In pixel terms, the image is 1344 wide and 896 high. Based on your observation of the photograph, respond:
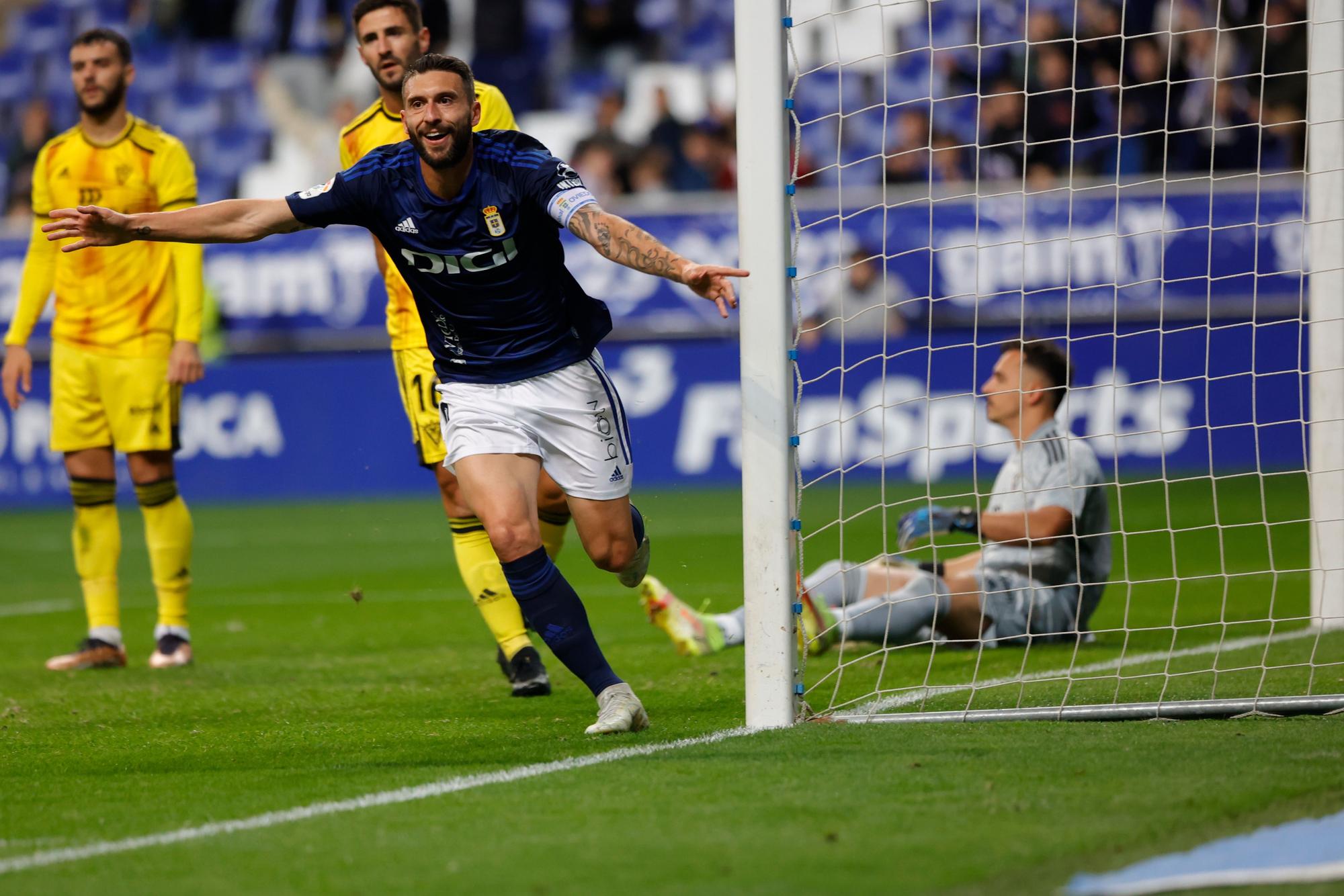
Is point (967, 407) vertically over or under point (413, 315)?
under

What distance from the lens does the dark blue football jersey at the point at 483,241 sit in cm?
489

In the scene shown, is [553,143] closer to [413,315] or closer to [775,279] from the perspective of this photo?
[413,315]

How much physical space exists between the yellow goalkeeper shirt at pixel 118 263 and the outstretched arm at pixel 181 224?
2.35 metres

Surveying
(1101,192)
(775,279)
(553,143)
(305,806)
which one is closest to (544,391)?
(775,279)

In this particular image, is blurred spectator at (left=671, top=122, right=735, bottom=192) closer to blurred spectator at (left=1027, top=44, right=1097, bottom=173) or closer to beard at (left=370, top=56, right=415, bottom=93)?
blurred spectator at (left=1027, top=44, right=1097, bottom=173)

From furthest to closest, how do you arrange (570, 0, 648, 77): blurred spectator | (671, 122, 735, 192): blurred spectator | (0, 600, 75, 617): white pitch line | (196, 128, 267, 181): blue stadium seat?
(570, 0, 648, 77): blurred spectator → (196, 128, 267, 181): blue stadium seat → (671, 122, 735, 192): blurred spectator → (0, 600, 75, 617): white pitch line

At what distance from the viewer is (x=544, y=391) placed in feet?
16.8

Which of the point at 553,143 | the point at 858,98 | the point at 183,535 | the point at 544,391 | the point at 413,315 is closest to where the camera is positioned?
the point at 544,391

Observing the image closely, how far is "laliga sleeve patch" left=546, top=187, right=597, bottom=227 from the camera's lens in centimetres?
471

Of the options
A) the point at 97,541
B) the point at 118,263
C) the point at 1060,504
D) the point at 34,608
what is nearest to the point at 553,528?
the point at 1060,504

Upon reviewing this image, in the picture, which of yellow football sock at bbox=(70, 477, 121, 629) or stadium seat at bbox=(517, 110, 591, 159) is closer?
yellow football sock at bbox=(70, 477, 121, 629)

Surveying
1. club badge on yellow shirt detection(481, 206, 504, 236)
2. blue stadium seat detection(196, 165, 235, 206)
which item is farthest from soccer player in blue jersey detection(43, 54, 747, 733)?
blue stadium seat detection(196, 165, 235, 206)

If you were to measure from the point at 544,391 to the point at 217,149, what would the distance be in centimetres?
1597

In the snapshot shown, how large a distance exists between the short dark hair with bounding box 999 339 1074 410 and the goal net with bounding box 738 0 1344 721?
18mm
